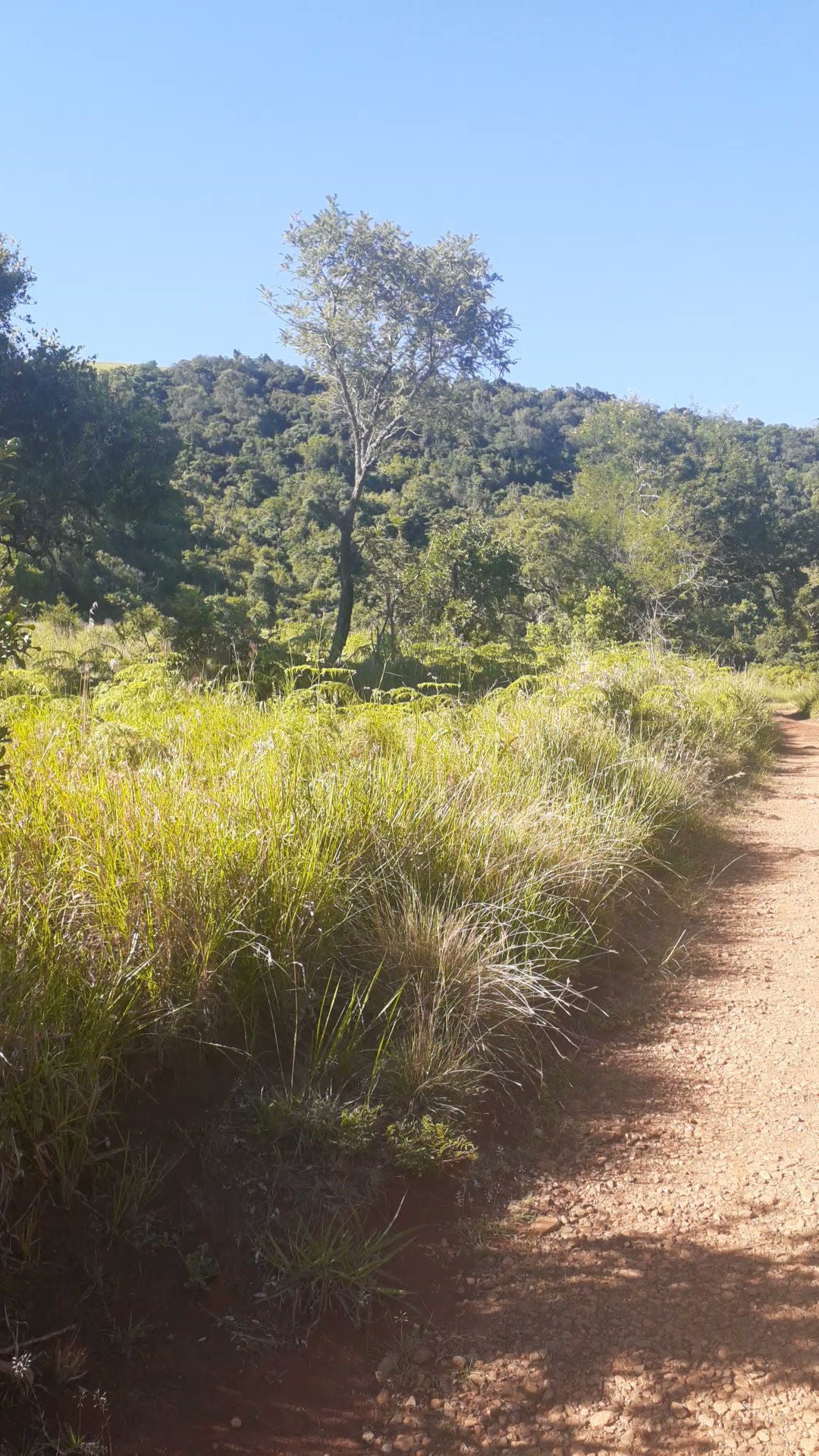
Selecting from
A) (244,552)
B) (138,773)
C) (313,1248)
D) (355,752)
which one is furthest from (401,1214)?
(244,552)

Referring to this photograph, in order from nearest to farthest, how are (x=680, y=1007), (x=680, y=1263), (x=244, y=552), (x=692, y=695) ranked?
(x=680, y=1263) < (x=680, y=1007) < (x=692, y=695) < (x=244, y=552)

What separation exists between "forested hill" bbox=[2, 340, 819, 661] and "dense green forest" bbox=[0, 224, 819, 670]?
0.22 feet

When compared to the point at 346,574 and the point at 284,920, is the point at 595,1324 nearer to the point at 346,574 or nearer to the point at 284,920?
the point at 284,920

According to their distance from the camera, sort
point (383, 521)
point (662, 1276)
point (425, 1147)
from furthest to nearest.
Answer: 1. point (383, 521)
2. point (425, 1147)
3. point (662, 1276)

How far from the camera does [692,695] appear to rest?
998 cm

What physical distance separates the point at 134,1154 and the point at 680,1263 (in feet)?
4.75

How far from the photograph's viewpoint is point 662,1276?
2.38m

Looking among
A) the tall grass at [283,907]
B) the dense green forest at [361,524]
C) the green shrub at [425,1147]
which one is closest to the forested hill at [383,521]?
the dense green forest at [361,524]

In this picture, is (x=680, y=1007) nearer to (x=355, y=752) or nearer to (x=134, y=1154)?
(x=355, y=752)

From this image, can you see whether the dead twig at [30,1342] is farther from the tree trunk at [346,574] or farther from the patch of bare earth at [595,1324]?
the tree trunk at [346,574]

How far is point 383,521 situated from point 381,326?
4757 millimetres

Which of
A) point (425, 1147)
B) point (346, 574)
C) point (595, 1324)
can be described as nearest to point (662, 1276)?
point (595, 1324)

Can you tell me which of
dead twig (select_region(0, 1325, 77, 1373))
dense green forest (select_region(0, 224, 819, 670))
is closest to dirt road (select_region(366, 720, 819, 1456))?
dead twig (select_region(0, 1325, 77, 1373))

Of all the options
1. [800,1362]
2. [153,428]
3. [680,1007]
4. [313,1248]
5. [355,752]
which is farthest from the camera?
[153,428]
